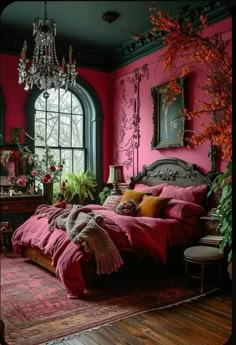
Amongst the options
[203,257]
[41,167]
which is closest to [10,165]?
[41,167]

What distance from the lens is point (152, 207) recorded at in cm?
426

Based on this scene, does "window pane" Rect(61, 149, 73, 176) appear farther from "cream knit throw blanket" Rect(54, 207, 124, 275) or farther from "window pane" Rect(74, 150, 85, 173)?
"cream knit throw blanket" Rect(54, 207, 124, 275)

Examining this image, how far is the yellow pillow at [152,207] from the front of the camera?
421 cm

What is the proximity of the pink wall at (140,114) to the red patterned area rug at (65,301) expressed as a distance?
193 centimetres

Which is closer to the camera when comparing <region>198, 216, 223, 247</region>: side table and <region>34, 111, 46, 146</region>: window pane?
<region>198, 216, 223, 247</region>: side table

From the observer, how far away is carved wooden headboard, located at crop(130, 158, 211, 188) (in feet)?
15.2

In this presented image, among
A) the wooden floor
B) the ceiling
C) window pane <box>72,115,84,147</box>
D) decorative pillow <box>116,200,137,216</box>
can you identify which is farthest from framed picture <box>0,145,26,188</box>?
the wooden floor

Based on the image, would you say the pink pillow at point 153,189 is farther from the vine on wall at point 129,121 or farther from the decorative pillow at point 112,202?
the vine on wall at point 129,121

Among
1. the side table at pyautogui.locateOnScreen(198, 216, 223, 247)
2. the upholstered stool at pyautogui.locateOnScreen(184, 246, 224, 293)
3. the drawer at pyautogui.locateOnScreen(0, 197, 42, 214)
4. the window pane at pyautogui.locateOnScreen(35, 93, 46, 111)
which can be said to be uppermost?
the window pane at pyautogui.locateOnScreen(35, 93, 46, 111)

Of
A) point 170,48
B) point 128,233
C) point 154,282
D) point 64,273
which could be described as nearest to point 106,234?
point 128,233

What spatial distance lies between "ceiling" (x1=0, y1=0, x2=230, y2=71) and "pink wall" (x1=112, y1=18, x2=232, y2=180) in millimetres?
301

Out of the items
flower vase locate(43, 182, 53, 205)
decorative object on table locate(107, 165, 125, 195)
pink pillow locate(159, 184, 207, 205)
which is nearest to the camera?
pink pillow locate(159, 184, 207, 205)

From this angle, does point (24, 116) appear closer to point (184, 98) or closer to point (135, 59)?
point (135, 59)

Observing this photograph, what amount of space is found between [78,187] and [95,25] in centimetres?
277
